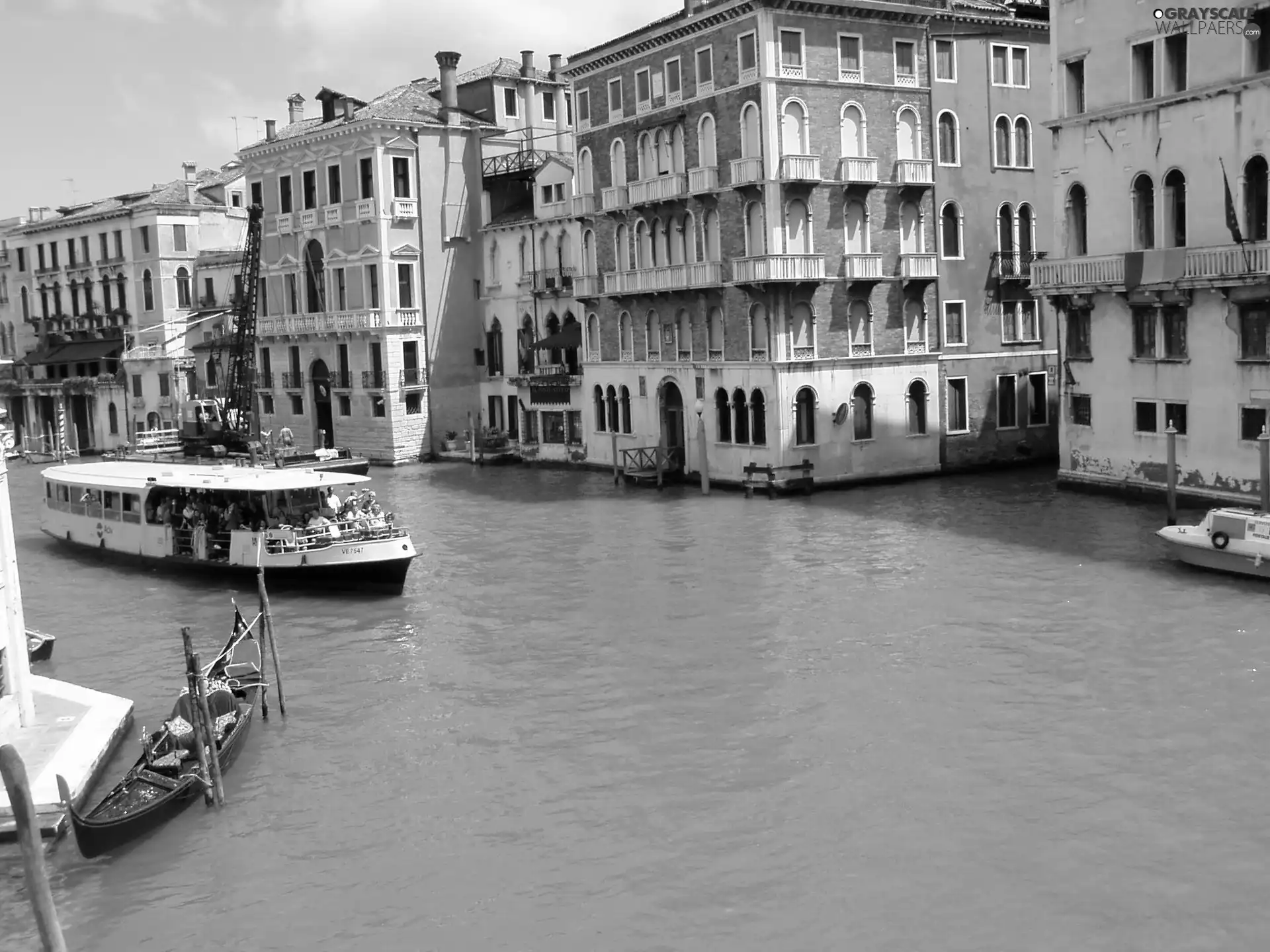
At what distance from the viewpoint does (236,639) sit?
18.3m

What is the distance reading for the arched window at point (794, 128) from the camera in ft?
113

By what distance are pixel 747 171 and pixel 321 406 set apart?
2330cm

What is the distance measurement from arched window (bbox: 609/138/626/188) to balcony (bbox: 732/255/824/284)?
21.0 ft

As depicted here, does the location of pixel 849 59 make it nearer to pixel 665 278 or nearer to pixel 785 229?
pixel 785 229

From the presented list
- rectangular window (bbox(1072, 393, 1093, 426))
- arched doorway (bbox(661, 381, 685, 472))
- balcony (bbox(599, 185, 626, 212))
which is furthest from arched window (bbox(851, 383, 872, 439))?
balcony (bbox(599, 185, 626, 212))

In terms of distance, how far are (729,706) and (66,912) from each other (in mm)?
7973

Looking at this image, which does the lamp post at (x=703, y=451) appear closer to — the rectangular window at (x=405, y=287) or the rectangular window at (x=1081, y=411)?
the rectangular window at (x=1081, y=411)

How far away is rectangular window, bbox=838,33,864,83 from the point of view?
116 feet

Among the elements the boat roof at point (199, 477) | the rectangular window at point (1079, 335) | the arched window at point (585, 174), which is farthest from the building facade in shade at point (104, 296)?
the rectangular window at point (1079, 335)

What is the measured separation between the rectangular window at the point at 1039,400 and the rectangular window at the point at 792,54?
11686 millimetres

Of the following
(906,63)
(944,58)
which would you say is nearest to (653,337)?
(906,63)

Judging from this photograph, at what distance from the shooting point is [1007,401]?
39.2 metres

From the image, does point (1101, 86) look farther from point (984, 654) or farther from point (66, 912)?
point (66, 912)

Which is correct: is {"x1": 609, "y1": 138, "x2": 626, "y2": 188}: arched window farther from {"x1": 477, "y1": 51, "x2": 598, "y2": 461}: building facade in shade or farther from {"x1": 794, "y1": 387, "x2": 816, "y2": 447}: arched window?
{"x1": 794, "y1": 387, "x2": 816, "y2": 447}: arched window
